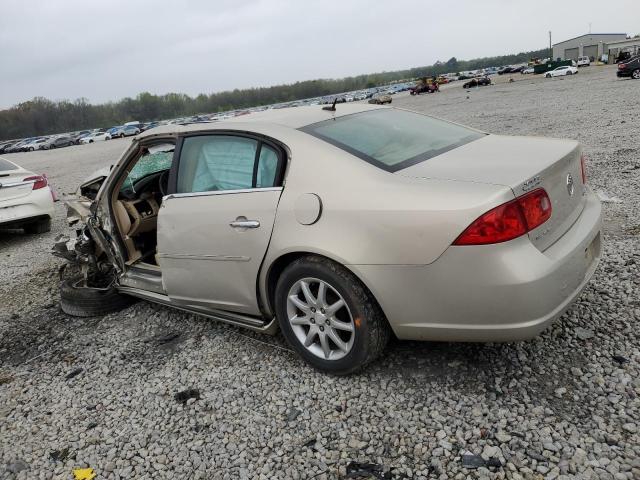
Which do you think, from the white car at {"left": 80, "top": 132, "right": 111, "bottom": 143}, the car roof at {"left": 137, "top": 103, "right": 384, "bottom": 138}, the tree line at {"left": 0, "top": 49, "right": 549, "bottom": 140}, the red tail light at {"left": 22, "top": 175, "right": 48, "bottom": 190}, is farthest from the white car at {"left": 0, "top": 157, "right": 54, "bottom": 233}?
the tree line at {"left": 0, "top": 49, "right": 549, "bottom": 140}

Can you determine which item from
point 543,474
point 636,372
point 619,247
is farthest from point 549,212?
point 619,247

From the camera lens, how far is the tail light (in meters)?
2.29

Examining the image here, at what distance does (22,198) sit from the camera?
7.71 m

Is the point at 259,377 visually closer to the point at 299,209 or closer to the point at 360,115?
the point at 299,209

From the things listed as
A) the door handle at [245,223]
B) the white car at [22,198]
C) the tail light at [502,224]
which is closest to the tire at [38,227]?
the white car at [22,198]

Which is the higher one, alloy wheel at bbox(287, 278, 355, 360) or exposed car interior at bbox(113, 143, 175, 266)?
exposed car interior at bbox(113, 143, 175, 266)

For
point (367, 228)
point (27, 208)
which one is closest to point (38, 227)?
point (27, 208)

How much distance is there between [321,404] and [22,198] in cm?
687

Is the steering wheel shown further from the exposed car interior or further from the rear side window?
the rear side window

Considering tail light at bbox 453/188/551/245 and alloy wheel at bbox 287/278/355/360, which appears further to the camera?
alloy wheel at bbox 287/278/355/360

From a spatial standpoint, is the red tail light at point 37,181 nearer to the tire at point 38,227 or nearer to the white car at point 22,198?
the white car at point 22,198

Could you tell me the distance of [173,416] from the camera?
2920mm

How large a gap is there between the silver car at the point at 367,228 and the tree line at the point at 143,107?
10949 cm

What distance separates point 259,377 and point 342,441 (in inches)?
32.8
